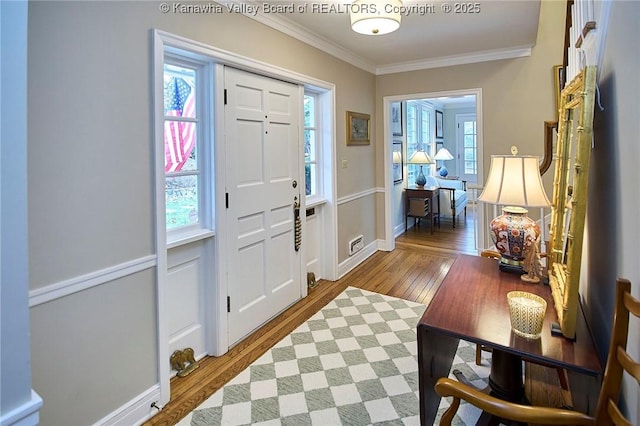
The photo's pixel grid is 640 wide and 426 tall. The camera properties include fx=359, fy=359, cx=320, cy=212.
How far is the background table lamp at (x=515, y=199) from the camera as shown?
1.76 metres

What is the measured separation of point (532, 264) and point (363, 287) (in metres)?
2.02

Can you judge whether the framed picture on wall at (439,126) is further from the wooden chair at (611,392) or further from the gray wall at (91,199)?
the wooden chair at (611,392)

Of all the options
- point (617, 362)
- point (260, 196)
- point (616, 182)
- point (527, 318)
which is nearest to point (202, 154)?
point (260, 196)

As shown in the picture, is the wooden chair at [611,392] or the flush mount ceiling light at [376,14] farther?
the flush mount ceiling light at [376,14]

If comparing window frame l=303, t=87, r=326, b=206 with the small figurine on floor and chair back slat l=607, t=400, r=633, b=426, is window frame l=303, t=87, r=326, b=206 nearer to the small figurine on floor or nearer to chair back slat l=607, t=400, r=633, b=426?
the small figurine on floor

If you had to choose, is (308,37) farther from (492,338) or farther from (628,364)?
(628,364)

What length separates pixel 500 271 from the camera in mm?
1906

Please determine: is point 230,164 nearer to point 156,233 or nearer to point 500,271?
point 156,233

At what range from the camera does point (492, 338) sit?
1281 mm

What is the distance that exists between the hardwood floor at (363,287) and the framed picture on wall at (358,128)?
147cm

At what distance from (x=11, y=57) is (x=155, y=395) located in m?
1.74

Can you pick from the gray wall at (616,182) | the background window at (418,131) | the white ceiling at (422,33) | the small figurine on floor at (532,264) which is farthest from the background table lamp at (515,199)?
the background window at (418,131)

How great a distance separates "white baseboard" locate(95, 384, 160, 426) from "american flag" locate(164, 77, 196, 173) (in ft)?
4.09

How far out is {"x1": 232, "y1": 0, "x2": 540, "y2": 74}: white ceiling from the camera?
2.67 m
